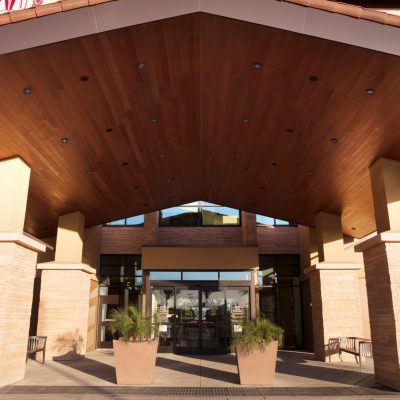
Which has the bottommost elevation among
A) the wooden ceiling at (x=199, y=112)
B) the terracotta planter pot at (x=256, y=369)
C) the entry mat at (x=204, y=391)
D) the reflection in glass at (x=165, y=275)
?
the entry mat at (x=204, y=391)

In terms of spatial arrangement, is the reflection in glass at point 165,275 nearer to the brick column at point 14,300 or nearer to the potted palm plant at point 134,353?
the brick column at point 14,300

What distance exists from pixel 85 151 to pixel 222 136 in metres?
3.21

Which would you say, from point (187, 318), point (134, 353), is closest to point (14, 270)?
point (134, 353)

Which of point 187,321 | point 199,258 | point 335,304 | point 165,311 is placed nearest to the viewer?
point 335,304

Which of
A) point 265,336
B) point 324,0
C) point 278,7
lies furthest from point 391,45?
point 265,336

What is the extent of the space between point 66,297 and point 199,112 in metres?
7.83

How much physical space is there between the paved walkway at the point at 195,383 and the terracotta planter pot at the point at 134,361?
0.24m

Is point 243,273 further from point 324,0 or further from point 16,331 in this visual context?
point 324,0

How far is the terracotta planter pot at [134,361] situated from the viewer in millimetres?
8555

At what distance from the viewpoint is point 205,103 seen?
349 inches

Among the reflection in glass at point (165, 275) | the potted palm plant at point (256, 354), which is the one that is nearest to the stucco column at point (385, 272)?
the potted palm plant at point (256, 354)

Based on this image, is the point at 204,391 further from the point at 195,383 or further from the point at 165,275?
the point at 165,275

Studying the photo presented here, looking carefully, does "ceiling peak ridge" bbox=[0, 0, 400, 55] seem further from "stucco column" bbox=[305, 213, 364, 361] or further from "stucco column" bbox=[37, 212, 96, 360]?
"stucco column" bbox=[37, 212, 96, 360]

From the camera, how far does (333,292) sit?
13586 millimetres
